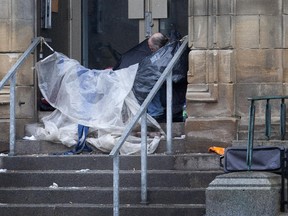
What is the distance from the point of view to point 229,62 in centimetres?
1225

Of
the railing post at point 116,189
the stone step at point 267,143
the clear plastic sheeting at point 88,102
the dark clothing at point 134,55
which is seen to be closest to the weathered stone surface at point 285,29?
the stone step at point 267,143

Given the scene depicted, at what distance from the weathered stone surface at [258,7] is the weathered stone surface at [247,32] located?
7 cm

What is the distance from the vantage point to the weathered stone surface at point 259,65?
12234mm

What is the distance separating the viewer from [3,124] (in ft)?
42.1

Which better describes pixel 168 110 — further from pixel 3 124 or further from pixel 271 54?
pixel 3 124

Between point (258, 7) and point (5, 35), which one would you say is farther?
point (5, 35)

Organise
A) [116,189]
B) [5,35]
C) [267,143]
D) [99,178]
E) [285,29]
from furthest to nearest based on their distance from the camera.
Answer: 1. [5,35]
2. [285,29]
3. [99,178]
4. [267,143]
5. [116,189]

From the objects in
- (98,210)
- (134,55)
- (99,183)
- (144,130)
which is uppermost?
(134,55)

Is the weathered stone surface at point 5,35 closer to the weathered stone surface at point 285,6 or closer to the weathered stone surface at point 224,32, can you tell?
the weathered stone surface at point 224,32

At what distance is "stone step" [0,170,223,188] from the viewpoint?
38.1ft

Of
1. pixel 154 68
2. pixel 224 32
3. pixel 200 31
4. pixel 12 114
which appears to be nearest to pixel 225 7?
pixel 224 32

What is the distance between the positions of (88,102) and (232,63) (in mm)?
1822

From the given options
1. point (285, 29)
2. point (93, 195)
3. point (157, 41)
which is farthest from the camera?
point (157, 41)

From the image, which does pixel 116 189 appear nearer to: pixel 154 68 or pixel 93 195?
pixel 93 195
